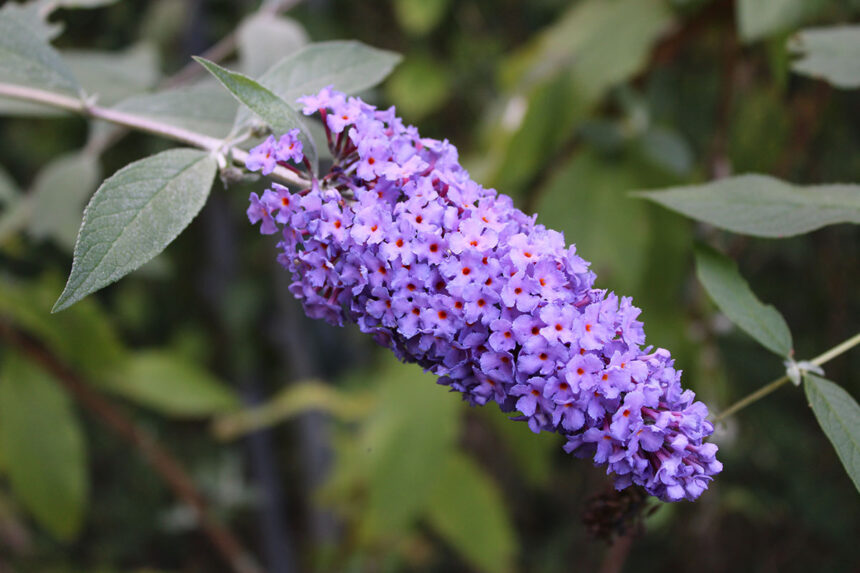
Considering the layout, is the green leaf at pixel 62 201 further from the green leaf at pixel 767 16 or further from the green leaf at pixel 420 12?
the green leaf at pixel 767 16

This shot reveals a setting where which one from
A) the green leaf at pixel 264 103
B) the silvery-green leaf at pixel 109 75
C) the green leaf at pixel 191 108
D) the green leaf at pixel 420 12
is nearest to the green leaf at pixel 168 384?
the silvery-green leaf at pixel 109 75

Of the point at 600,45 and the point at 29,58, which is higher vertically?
the point at 600,45

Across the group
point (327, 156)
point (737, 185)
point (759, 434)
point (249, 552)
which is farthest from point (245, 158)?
point (249, 552)

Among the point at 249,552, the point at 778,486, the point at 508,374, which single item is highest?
the point at 508,374

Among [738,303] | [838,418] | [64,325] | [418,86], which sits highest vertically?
[418,86]

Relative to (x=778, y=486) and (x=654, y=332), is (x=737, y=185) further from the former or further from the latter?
(x=778, y=486)

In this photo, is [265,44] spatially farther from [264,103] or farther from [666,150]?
[666,150]

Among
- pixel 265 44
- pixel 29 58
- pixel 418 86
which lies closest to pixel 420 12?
pixel 418 86
